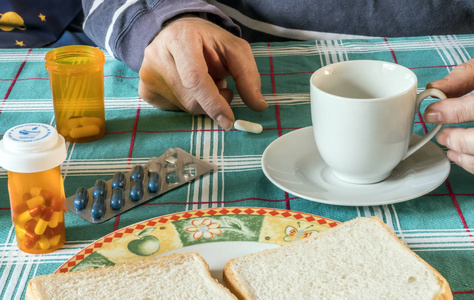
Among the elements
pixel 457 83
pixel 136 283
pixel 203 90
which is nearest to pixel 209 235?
pixel 136 283

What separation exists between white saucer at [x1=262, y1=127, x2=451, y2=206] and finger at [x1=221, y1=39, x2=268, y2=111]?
0.16 m

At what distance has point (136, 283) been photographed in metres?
0.59

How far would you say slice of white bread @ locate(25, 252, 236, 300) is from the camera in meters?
0.57

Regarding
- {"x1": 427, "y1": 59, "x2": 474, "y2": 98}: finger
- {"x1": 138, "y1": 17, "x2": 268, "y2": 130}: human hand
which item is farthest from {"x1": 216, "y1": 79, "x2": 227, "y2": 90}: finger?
{"x1": 427, "y1": 59, "x2": 474, "y2": 98}: finger

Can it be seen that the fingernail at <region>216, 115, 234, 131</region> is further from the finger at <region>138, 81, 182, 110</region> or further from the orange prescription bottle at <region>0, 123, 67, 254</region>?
the orange prescription bottle at <region>0, 123, 67, 254</region>

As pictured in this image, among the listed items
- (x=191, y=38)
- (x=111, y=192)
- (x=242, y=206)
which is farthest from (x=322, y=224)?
(x=191, y=38)

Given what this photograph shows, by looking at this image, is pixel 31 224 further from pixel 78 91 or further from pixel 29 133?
pixel 78 91

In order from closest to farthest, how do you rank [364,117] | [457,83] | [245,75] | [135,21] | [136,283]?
[136,283] → [364,117] → [457,83] → [245,75] → [135,21]

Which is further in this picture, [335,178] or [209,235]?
[335,178]

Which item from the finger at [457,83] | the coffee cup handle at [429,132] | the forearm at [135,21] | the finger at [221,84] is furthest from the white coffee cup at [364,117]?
the forearm at [135,21]

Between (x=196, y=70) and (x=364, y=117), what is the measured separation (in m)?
0.36

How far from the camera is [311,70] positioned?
1.19 m

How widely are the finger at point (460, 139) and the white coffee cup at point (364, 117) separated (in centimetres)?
2

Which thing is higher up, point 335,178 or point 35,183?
point 35,183
